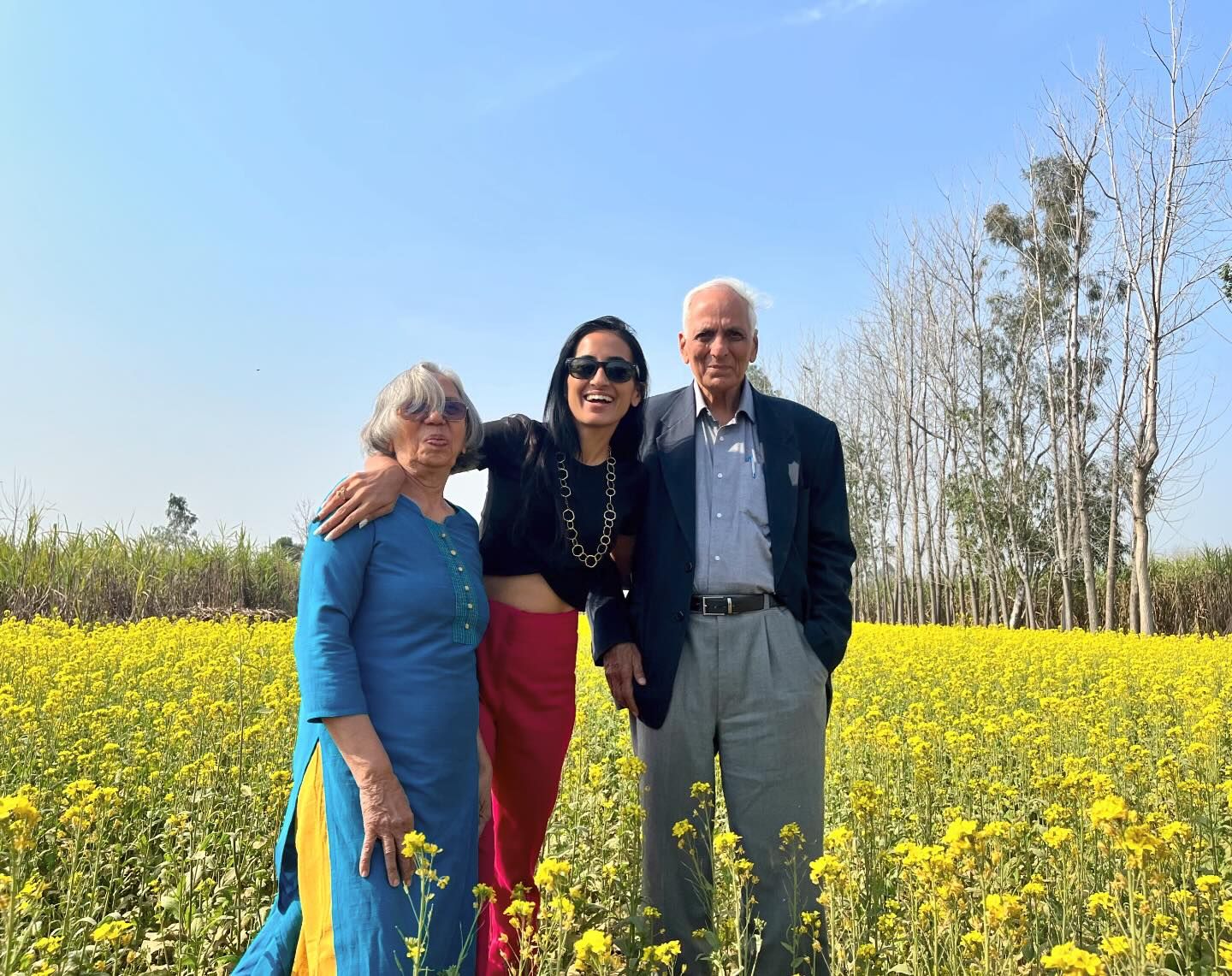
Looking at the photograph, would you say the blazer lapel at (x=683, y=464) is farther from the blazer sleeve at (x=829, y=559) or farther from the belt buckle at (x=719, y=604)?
the blazer sleeve at (x=829, y=559)

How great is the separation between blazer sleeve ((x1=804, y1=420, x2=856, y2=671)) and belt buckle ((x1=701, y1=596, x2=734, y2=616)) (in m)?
0.25

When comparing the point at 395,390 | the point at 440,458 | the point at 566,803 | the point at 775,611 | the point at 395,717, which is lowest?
the point at 566,803

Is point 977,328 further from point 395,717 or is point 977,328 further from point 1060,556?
point 395,717

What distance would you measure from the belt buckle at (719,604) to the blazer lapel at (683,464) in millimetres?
161

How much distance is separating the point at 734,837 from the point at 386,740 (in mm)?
893

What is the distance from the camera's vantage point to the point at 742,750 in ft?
8.41

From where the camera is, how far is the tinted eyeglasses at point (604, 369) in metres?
2.51

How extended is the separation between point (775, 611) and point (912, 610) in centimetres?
2899

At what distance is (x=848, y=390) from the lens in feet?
101

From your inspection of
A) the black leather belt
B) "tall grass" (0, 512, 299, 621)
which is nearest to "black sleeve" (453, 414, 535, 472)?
the black leather belt

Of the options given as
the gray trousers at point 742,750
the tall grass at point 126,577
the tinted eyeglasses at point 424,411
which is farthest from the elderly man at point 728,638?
the tall grass at point 126,577

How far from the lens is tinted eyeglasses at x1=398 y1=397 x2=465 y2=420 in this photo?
2.16 metres

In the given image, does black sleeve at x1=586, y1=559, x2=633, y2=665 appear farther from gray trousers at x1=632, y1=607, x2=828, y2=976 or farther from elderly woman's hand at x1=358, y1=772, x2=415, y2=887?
elderly woman's hand at x1=358, y1=772, x2=415, y2=887

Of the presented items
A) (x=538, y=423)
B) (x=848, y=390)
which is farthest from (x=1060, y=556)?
(x=538, y=423)
